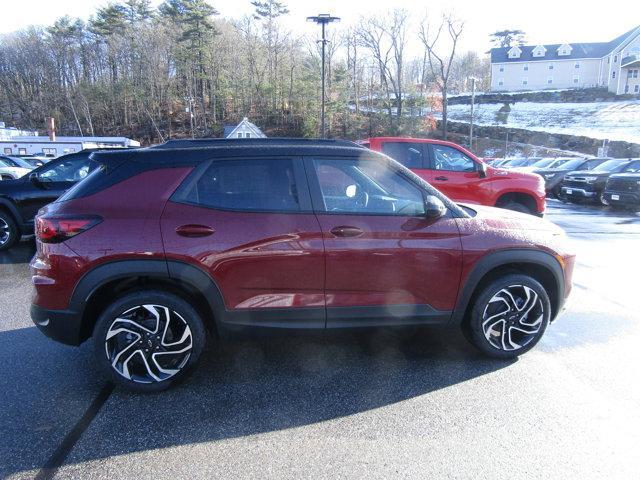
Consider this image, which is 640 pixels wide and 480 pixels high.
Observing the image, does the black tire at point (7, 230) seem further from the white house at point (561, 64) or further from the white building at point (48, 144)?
the white house at point (561, 64)

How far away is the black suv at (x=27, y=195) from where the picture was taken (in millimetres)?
8398

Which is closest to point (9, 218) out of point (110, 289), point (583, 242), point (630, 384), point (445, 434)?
point (110, 289)

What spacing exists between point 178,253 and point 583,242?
8650 mm

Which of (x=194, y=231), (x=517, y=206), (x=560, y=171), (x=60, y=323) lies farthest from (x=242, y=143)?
(x=560, y=171)

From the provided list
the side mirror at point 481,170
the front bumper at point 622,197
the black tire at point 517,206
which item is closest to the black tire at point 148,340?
the side mirror at point 481,170

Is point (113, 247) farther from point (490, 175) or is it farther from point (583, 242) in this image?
point (583, 242)

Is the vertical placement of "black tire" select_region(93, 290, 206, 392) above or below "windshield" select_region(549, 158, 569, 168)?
below

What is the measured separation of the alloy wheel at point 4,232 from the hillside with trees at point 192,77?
4183 centimetres

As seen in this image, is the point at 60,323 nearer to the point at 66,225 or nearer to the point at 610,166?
the point at 66,225

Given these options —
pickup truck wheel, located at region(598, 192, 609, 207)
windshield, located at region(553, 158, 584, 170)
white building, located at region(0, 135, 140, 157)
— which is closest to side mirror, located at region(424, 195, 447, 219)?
pickup truck wheel, located at region(598, 192, 609, 207)

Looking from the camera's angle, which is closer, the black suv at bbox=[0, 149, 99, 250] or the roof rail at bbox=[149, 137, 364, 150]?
the roof rail at bbox=[149, 137, 364, 150]

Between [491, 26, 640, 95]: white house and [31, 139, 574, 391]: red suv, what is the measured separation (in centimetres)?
7405

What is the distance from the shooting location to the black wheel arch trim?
369 cm

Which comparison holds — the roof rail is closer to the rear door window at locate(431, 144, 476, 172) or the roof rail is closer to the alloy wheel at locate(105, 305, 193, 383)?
the alloy wheel at locate(105, 305, 193, 383)
